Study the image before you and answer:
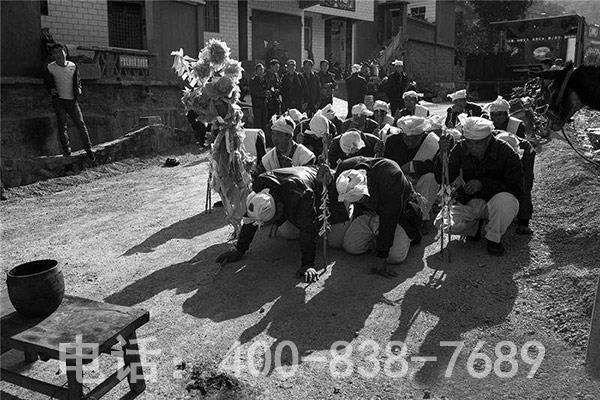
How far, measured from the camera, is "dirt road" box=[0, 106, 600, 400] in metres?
3.53

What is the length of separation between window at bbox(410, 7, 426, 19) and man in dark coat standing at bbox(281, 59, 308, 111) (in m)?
22.5

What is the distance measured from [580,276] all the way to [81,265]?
480 centimetres

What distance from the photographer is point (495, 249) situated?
18.1ft

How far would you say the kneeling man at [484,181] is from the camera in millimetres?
5461

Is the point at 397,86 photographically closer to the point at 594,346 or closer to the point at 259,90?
the point at 259,90

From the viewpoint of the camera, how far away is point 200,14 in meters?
16.2

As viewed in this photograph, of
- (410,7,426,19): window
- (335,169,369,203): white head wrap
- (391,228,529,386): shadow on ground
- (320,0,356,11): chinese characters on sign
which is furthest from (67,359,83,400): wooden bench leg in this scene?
(410,7,426,19): window

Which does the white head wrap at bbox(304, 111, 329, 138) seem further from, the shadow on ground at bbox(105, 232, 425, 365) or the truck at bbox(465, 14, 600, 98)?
the truck at bbox(465, 14, 600, 98)

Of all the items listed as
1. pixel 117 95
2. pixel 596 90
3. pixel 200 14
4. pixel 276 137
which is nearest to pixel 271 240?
pixel 276 137

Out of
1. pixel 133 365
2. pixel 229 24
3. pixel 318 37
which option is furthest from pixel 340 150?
pixel 318 37

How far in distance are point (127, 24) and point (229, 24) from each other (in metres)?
5.31

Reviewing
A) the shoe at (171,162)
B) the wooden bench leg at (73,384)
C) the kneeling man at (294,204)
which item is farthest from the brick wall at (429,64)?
the wooden bench leg at (73,384)

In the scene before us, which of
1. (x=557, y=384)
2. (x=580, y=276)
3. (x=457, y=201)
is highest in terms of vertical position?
(x=457, y=201)

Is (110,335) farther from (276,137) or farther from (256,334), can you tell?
(276,137)
